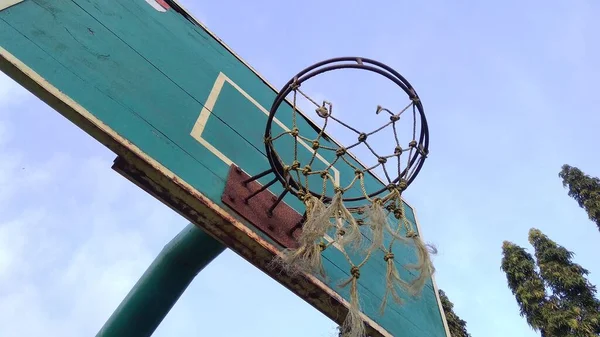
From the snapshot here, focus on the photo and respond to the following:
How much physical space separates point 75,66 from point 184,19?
994mm

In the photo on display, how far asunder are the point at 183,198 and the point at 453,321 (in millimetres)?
8894

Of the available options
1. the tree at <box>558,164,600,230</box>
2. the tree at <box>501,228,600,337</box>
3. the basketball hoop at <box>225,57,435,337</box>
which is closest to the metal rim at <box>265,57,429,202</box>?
the basketball hoop at <box>225,57,435,337</box>

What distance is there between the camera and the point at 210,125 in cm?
253

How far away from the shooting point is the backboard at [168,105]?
2018 millimetres

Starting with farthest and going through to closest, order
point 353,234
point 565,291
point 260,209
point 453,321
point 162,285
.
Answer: point 565,291
point 453,321
point 162,285
point 260,209
point 353,234

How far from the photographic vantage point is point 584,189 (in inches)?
547

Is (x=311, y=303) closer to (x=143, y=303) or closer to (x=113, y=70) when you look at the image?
(x=143, y=303)

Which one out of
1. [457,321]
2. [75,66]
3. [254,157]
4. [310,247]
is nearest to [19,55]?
[75,66]

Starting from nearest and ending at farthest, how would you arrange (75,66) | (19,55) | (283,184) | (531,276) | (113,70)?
(19,55), (75,66), (113,70), (283,184), (531,276)

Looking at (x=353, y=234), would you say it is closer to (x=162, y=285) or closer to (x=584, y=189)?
(x=162, y=285)

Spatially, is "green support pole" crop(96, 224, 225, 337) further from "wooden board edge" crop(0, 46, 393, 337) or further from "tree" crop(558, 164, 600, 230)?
"tree" crop(558, 164, 600, 230)

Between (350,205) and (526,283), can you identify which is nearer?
(350,205)

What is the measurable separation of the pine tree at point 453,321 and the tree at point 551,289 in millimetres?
2591

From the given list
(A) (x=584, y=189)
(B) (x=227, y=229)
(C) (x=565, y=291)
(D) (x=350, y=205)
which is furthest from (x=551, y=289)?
(B) (x=227, y=229)
